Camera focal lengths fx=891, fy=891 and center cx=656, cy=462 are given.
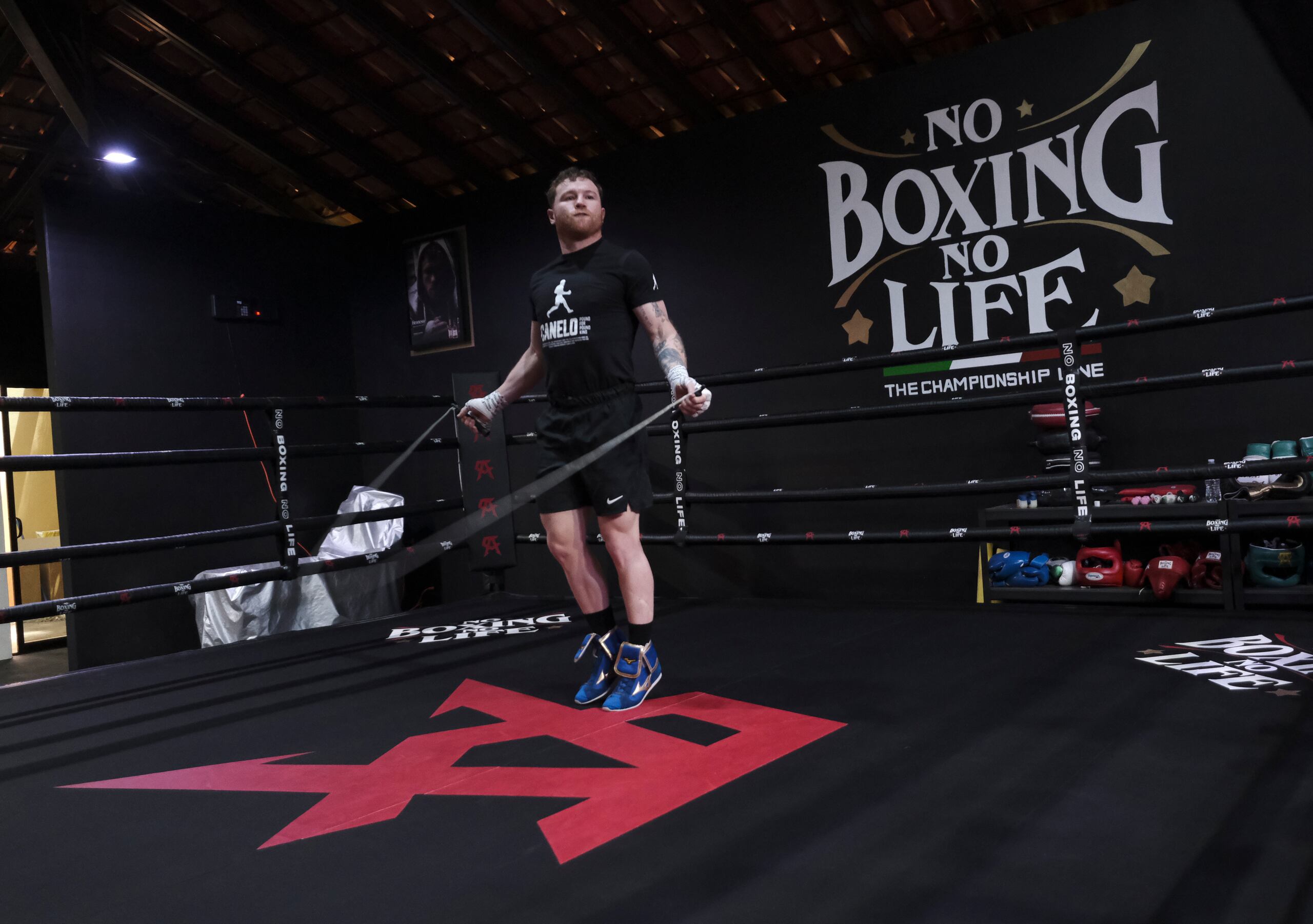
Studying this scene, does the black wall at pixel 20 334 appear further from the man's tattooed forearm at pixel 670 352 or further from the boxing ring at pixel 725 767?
the man's tattooed forearm at pixel 670 352

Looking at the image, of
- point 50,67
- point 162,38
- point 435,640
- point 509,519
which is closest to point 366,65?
point 162,38

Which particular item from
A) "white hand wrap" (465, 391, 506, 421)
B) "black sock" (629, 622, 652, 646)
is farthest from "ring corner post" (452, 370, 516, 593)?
"black sock" (629, 622, 652, 646)

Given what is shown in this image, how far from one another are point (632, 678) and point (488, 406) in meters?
0.89

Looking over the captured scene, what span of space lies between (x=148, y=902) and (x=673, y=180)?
4.10 m

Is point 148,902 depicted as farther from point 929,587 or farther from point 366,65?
point 366,65

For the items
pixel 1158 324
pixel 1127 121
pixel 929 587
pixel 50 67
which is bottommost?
pixel 929 587

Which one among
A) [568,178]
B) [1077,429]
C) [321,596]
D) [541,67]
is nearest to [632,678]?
[568,178]

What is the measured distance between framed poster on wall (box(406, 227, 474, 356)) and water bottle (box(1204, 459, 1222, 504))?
396 cm

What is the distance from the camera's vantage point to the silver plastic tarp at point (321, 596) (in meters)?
4.55

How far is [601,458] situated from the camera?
220 cm

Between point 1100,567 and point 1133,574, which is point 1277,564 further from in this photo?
point 1100,567

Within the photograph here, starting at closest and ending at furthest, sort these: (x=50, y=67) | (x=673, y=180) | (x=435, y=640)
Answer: (x=435, y=640)
(x=50, y=67)
(x=673, y=180)

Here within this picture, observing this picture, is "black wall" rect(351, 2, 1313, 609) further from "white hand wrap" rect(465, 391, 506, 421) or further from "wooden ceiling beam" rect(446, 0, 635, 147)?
"white hand wrap" rect(465, 391, 506, 421)

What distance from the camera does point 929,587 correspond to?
4.01 m
